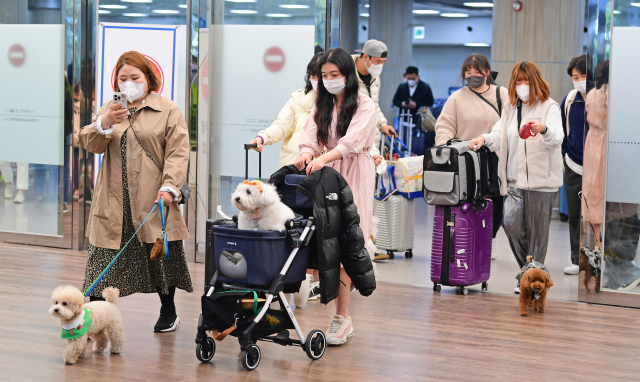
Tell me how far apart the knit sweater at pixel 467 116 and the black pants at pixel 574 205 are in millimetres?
1022

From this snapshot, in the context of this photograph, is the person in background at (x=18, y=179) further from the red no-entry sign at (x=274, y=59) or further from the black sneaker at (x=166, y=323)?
the black sneaker at (x=166, y=323)

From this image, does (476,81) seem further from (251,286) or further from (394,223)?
(251,286)

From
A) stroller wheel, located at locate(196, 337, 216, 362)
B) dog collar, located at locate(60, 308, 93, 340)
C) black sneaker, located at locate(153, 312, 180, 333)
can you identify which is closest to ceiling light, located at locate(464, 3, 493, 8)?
black sneaker, located at locate(153, 312, 180, 333)

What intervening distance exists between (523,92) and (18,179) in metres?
4.81

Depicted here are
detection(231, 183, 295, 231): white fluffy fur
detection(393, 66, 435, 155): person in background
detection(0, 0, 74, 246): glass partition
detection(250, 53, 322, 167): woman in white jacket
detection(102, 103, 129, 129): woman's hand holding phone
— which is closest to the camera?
detection(231, 183, 295, 231): white fluffy fur

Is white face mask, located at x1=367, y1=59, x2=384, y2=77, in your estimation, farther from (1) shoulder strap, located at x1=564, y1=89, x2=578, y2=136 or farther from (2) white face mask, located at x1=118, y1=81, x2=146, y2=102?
(2) white face mask, located at x1=118, y1=81, x2=146, y2=102

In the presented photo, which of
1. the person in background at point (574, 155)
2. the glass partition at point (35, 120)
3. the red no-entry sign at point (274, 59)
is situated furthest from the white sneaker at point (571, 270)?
the glass partition at point (35, 120)

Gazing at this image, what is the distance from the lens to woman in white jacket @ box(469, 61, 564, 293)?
17.5ft

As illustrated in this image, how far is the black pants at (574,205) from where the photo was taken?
21.0ft

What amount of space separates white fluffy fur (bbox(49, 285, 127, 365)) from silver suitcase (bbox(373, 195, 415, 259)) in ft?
10.5

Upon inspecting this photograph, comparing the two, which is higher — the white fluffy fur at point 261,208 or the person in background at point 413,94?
the person in background at point 413,94

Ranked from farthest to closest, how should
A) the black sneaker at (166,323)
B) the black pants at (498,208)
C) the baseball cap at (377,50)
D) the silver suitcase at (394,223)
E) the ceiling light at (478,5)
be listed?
1. the ceiling light at (478,5)
2. the silver suitcase at (394,223)
3. the black pants at (498,208)
4. the baseball cap at (377,50)
5. the black sneaker at (166,323)

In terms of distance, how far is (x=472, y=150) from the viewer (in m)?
5.31

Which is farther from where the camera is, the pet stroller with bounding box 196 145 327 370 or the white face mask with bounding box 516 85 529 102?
the white face mask with bounding box 516 85 529 102
